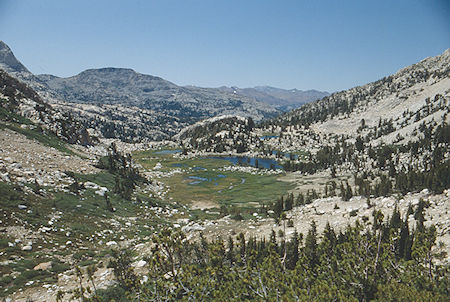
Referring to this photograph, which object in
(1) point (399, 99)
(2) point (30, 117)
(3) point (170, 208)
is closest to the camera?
(3) point (170, 208)

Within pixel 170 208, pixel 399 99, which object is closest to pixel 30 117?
pixel 170 208

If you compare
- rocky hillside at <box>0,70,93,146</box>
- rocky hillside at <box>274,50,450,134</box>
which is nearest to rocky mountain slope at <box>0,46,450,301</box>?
rocky hillside at <box>0,70,93,146</box>

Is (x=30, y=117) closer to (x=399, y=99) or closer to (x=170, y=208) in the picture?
(x=170, y=208)

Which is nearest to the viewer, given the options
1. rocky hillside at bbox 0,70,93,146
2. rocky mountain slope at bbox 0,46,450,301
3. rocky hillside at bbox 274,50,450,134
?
rocky mountain slope at bbox 0,46,450,301

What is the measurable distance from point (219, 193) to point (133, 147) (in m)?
123

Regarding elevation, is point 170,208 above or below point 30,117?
below

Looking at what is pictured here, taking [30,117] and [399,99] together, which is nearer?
[30,117]

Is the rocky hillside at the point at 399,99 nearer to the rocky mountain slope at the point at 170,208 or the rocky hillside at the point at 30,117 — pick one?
the rocky mountain slope at the point at 170,208

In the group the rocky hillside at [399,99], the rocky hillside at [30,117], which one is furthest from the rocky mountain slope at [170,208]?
the rocky hillside at [399,99]

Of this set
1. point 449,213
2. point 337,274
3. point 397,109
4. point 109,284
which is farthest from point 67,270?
point 397,109

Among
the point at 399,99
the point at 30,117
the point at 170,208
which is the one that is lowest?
the point at 170,208

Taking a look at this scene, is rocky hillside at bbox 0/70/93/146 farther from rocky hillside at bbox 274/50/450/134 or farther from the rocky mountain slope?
rocky hillside at bbox 274/50/450/134

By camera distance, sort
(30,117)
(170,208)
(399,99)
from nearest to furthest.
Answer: (170,208) → (30,117) → (399,99)

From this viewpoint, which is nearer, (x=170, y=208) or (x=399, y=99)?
(x=170, y=208)
